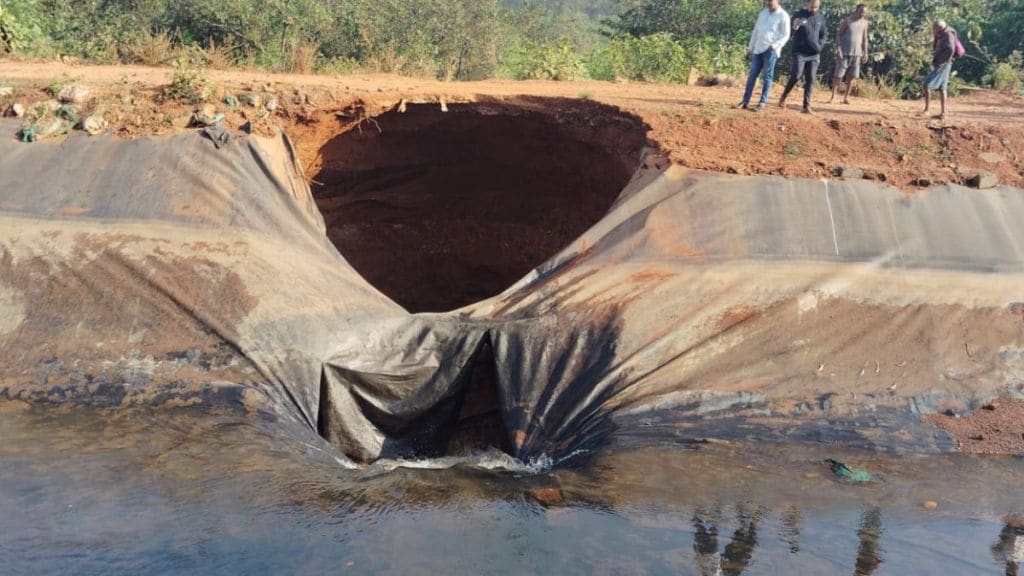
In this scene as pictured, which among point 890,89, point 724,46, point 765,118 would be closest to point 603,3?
point 724,46

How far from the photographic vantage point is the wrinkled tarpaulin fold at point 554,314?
5832 millimetres

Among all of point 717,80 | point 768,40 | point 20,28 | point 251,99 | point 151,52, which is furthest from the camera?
point 717,80

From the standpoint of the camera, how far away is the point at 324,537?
428cm

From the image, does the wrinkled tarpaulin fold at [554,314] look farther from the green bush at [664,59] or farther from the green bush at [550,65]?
the green bush at [664,59]

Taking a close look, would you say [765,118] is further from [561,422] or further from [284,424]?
[284,424]

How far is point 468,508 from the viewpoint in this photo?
471 cm

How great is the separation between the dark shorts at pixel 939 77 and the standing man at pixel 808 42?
1.13 metres

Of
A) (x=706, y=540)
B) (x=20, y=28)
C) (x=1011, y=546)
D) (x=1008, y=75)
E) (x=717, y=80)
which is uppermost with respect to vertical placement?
(x=20, y=28)

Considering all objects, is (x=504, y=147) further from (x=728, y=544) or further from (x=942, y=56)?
(x=728, y=544)

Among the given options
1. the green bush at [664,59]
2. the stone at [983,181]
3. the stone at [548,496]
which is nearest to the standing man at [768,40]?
the stone at [983,181]

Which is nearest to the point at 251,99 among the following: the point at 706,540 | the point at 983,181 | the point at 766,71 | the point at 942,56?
the point at 766,71

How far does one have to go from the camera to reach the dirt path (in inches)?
280

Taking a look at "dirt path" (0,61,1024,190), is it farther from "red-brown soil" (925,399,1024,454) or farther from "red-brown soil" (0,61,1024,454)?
"red-brown soil" (925,399,1024,454)

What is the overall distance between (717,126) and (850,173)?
1.21m
